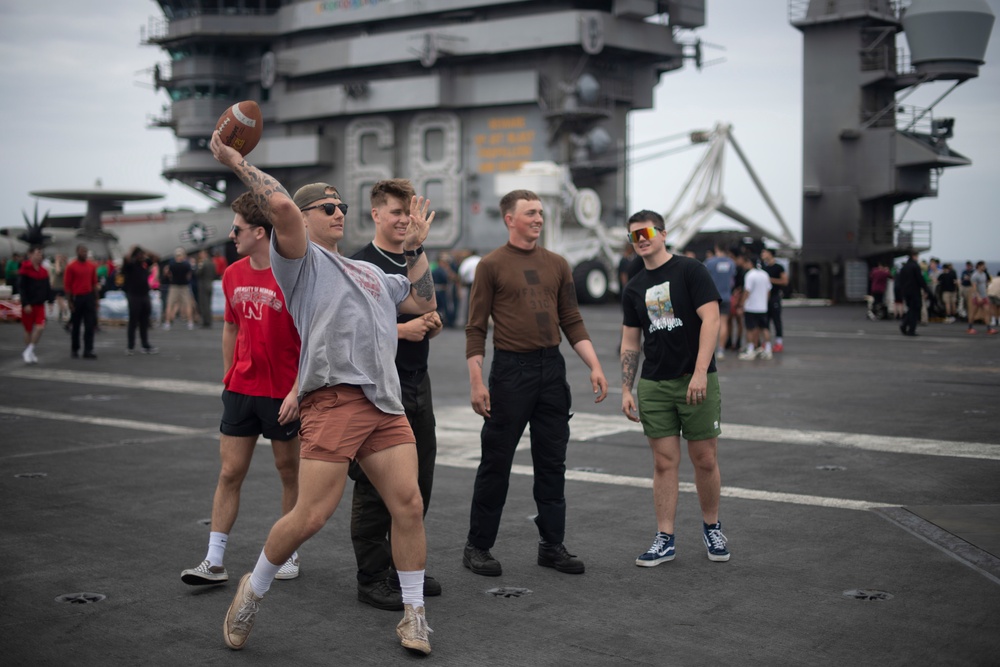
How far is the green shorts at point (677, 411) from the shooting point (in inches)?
219

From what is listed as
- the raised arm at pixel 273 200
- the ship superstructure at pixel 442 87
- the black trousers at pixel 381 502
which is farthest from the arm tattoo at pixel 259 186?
the ship superstructure at pixel 442 87

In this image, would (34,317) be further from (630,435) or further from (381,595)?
(381,595)

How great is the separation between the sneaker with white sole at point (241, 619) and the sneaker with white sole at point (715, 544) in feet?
8.17

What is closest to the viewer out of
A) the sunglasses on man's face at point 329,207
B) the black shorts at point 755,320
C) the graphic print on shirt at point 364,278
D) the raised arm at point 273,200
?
the raised arm at point 273,200

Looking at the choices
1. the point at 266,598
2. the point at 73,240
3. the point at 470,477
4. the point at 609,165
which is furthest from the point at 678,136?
the point at 266,598

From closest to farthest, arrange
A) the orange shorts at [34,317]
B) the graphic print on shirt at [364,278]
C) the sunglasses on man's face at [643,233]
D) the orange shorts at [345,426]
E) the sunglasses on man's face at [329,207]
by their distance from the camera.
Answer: the orange shorts at [345,426], the graphic print on shirt at [364,278], the sunglasses on man's face at [329,207], the sunglasses on man's face at [643,233], the orange shorts at [34,317]

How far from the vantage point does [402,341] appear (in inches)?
199

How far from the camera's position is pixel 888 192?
4044cm

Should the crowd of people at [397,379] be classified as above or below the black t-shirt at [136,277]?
below

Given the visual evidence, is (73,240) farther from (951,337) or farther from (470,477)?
(470,477)

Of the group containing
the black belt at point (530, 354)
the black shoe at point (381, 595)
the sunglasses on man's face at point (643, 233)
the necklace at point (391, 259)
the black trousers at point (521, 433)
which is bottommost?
the black shoe at point (381, 595)

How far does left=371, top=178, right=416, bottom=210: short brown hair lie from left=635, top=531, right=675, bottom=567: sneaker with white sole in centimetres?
222

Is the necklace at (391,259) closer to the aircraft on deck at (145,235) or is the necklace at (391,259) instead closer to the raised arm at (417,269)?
the raised arm at (417,269)

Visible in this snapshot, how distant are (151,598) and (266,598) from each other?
1.75ft
